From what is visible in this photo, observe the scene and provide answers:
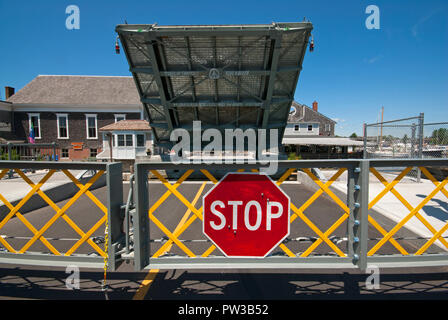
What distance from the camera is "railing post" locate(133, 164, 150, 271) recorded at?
2.38 metres

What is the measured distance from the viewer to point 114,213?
8.16 ft

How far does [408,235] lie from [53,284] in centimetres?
568

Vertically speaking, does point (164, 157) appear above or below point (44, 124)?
below

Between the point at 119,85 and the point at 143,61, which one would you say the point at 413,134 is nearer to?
the point at 143,61

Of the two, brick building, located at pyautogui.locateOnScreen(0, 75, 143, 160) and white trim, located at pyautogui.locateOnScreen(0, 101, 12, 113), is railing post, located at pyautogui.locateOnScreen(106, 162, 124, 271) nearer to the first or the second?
brick building, located at pyautogui.locateOnScreen(0, 75, 143, 160)

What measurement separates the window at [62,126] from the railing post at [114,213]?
1112 inches

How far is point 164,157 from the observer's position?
42.9 feet

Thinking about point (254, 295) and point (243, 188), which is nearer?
point (243, 188)

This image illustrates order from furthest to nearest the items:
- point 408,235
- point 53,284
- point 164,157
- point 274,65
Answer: point 164,157, point 274,65, point 408,235, point 53,284

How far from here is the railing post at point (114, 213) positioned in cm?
241

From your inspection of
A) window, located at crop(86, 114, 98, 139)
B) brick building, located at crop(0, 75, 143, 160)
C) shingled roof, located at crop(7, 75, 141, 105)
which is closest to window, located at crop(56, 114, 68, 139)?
brick building, located at crop(0, 75, 143, 160)

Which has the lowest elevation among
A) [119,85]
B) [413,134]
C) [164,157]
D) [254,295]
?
[254,295]

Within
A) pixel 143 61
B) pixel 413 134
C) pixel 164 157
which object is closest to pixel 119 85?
pixel 164 157

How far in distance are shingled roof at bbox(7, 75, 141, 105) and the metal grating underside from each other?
17.7 metres
